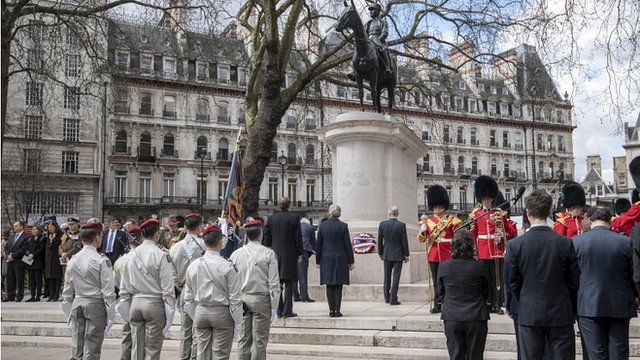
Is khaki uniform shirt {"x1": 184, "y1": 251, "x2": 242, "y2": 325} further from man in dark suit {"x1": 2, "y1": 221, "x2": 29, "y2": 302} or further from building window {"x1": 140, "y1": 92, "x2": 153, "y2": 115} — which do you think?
building window {"x1": 140, "y1": 92, "x2": 153, "y2": 115}

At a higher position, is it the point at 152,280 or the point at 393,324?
the point at 152,280

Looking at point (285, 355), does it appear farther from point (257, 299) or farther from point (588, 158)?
point (588, 158)

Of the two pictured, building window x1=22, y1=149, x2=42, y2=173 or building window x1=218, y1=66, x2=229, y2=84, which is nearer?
building window x1=22, y1=149, x2=42, y2=173

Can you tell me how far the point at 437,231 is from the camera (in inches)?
405

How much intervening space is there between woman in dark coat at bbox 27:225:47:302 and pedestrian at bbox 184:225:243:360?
11.3 m

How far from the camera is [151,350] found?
748 centimetres

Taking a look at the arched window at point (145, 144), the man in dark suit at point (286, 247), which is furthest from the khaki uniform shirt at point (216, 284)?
the arched window at point (145, 144)

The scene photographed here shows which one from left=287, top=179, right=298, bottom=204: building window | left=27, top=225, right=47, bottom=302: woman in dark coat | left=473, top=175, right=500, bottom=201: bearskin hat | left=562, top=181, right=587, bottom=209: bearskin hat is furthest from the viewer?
left=287, top=179, right=298, bottom=204: building window

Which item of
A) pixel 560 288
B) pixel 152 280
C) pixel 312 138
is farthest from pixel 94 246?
pixel 312 138

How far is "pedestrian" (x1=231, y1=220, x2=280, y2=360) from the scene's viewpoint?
777 cm

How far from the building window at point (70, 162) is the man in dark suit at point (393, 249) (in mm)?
A: 51886

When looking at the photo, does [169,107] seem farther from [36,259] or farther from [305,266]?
[305,266]

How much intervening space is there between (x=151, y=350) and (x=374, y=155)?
7486mm

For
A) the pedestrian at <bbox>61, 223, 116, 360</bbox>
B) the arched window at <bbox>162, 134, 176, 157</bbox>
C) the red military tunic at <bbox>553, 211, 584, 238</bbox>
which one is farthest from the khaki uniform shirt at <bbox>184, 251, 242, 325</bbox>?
the arched window at <bbox>162, 134, 176, 157</bbox>
